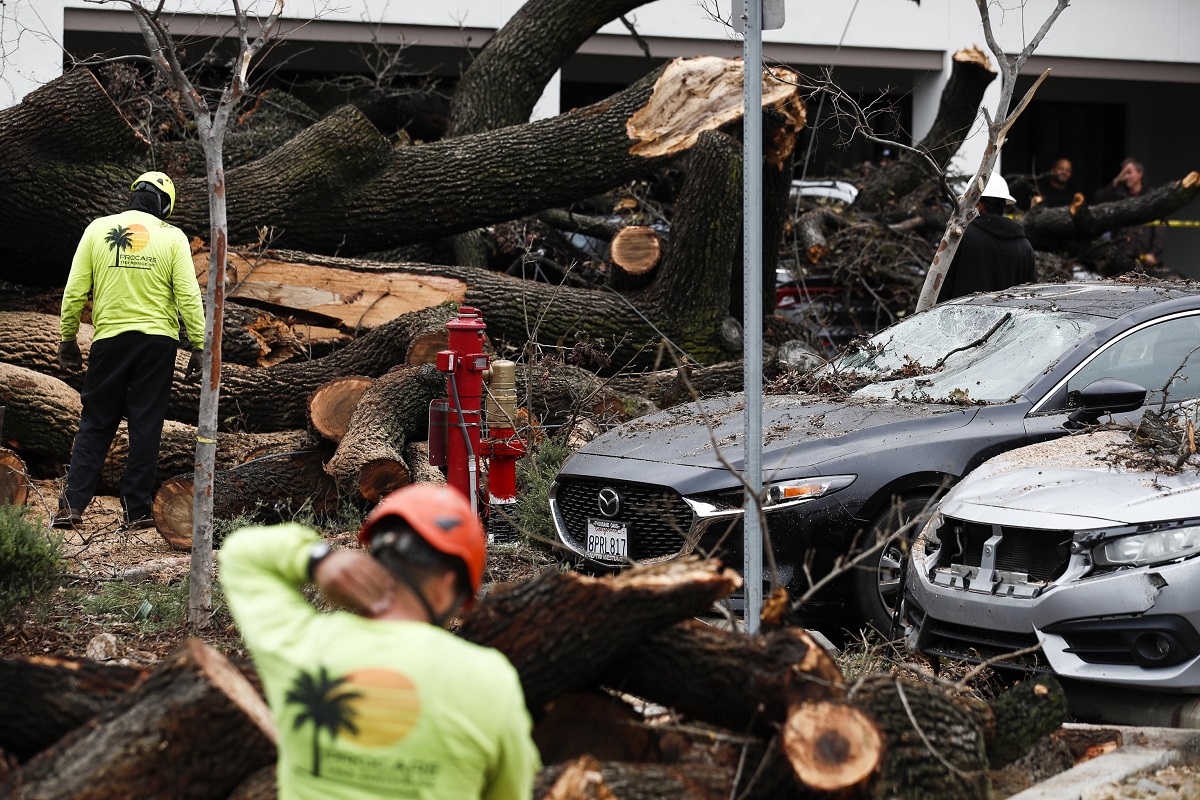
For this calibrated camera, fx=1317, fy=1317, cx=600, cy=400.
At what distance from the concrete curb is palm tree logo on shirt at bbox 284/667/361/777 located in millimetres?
2481

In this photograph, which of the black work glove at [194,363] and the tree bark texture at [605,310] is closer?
the black work glove at [194,363]

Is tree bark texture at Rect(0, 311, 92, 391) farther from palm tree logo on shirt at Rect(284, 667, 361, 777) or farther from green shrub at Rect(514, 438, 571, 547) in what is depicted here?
palm tree logo on shirt at Rect(284, 667, 361, 777)

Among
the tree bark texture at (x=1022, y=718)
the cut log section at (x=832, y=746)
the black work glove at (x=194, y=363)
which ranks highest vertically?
the black work glove at (x=194, y=363)

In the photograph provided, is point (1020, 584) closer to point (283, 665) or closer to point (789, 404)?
point (789, 404)

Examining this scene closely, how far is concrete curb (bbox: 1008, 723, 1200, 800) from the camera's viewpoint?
4023 mm

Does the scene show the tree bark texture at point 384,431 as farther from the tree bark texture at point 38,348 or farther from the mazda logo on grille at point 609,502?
the tree bark texture at point 38,348

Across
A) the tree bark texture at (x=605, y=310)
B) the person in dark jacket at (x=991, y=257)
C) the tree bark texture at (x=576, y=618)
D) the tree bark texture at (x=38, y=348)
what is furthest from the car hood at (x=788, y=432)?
the tree bark texture at (x=38, y=348)

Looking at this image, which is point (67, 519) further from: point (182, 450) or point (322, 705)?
point (322, 705)

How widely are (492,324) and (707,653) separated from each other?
21.4ft

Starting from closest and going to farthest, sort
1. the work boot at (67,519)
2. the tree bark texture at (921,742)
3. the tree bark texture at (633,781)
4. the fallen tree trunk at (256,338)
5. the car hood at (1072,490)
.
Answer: the tree bark texture at (633,781) → the tree bark texture at (921,742) → the car hood at (1072,490) → the work boot at (67,519) → the fallen tree trunk at (256,338)

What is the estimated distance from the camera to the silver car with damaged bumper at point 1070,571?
4.52 metres

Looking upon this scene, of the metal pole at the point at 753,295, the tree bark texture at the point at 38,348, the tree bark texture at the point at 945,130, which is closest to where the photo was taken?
the metal pole at the point at 753,295

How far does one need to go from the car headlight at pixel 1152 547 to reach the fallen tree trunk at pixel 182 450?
5317mm

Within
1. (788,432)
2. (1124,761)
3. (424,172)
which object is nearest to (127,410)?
(424,172)
